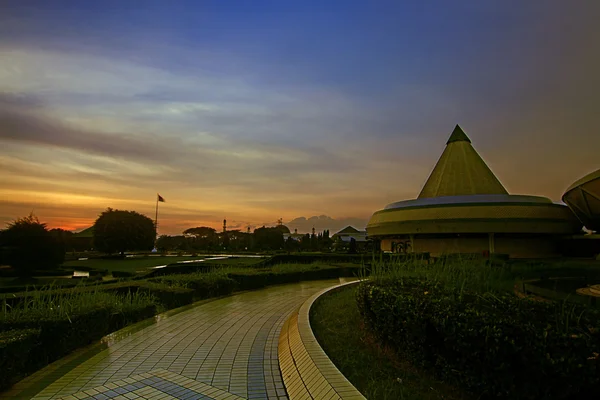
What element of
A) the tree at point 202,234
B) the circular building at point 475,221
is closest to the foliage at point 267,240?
the tree at point 202,234

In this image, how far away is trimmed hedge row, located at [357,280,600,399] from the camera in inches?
130

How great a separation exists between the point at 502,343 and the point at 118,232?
138ft

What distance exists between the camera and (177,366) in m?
5.42

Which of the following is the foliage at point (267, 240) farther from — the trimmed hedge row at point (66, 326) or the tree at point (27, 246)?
the trimmed hedge row at point (66, 326)

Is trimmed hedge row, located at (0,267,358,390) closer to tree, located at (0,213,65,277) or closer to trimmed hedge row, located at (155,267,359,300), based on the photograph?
trimmed hedge row, located at (155,267,359,300)

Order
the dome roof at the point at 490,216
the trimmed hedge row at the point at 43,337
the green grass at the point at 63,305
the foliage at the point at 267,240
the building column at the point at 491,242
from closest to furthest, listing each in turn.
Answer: the trimmed hedge row at the point at 43,337, the green grass at the point at 63,305, the dome roof at the point at 490,216, the building column at the point at 491,242, the foliage at the point at 267,240

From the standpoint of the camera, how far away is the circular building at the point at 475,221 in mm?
30984

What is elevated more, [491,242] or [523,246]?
[491,242]

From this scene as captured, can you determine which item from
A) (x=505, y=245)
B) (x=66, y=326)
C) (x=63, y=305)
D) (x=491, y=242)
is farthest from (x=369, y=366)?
(x=505, y=245)

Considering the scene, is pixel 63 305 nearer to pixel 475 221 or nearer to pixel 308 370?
pixel 308 370

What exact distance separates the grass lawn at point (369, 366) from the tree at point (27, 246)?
2014cm

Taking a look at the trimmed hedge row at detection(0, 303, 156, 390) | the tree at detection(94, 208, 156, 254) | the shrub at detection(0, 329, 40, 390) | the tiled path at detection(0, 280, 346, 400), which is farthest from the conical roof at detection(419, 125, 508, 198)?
the shrub at detection(0, 329, 40, 390)

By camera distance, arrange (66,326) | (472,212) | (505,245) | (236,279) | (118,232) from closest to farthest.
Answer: (66,326) < (236,279) < (472,212) < (505,245) < (118,232)

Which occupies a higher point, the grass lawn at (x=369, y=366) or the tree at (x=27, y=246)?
the tree at (x=27, y=246)
